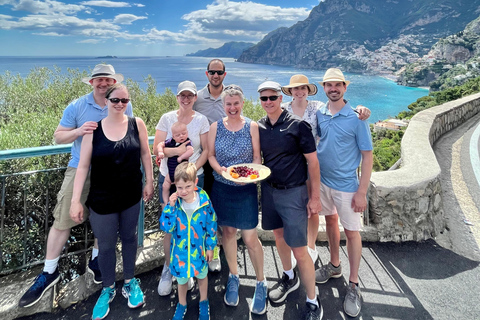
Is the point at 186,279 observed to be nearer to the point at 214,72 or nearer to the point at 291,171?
the point at 291,171

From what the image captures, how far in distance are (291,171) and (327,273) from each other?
1.46 metres

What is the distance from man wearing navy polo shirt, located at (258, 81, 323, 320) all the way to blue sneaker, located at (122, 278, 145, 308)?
165 cm

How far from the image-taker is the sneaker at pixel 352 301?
2.81m

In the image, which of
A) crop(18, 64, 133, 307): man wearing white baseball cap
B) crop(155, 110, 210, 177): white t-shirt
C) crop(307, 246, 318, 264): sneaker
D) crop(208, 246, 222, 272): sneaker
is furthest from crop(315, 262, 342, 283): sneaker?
crop(18, 64, 133, 307): man wearing white baseball cap

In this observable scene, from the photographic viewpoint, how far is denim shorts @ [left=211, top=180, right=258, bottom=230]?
2920 mm

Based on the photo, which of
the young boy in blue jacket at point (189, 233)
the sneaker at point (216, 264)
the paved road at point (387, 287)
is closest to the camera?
the young boy in blue jacket at point (189, 233)

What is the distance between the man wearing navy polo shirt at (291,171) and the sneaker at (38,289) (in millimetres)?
2381

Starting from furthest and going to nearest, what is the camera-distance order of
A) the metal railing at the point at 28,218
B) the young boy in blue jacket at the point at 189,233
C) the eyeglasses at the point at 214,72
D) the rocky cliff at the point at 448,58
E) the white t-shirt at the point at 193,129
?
the rocky cliff at the point at 448,58
the eyeglasses at the point at 214,72
the metal railing at the point at 28,218
the white t-shirt at the point at 193,129
the young boy in blue jacket at the point at 189,233

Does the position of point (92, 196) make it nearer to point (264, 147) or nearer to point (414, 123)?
point (264, 147)

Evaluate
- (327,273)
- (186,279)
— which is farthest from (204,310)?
(327,273)

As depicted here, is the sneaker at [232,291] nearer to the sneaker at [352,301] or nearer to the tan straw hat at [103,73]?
the sneaker at [352,301]

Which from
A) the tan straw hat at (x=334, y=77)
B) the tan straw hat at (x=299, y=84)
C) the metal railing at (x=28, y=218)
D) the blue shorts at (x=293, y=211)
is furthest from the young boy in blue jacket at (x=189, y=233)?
the tan straw hat at (x=334, y=77)

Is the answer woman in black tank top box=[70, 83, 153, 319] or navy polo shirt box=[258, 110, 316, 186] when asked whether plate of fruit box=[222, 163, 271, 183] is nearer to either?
navy polo shirt box=[258, 110, 316, 186]

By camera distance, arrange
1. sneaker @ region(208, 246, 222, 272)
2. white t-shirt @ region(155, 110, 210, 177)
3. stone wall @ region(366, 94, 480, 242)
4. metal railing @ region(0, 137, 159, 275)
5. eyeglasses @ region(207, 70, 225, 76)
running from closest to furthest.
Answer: white t-shirt @ region(155, 110, 210, 177), metal railing @ region(0, 137, 159, 275), sneaker @ region(208, 246, 222, 272), eyeglasses @ region(207, 70, 225, 76), stone wall @ region(366, 94, 480, 242)
